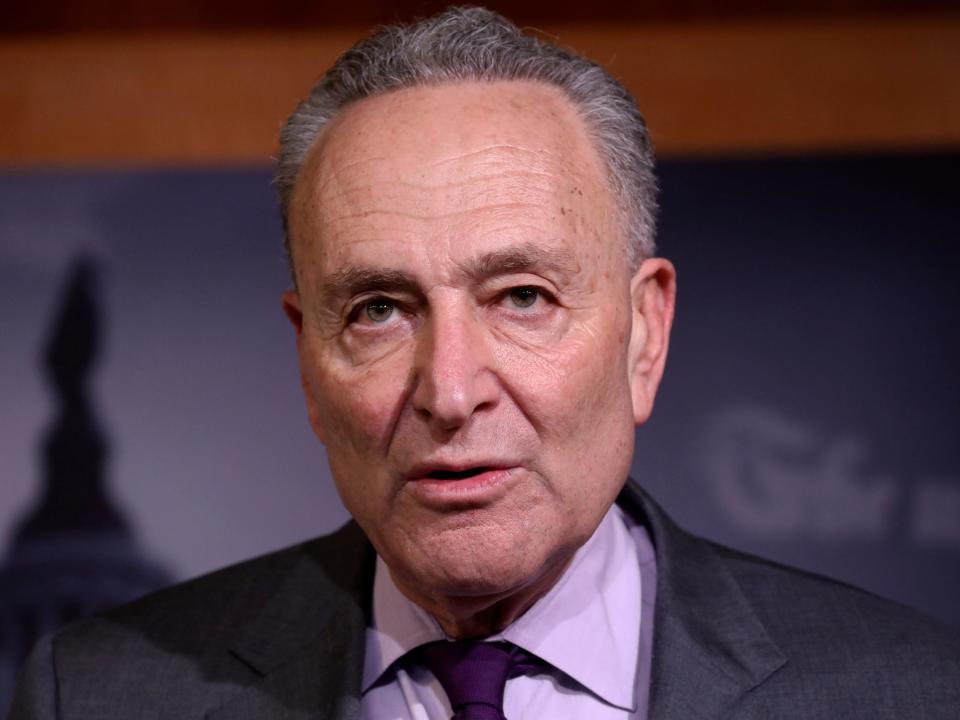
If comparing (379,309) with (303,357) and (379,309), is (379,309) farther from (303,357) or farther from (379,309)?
(303,357)

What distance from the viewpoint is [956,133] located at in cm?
279

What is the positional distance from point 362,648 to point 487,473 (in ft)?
1.36

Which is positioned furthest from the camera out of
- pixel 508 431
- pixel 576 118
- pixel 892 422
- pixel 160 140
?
pixel 160 140

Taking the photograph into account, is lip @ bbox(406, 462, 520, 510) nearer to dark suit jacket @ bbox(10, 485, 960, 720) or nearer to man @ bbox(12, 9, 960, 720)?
man @ bbox(12, 9, 960, 720)

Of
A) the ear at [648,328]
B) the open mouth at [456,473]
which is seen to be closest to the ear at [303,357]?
the open mouth at [456,473]

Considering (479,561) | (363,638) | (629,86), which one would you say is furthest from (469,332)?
(629,86)

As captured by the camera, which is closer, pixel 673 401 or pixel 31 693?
pixel 31 693

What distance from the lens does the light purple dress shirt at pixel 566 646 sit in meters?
1.97

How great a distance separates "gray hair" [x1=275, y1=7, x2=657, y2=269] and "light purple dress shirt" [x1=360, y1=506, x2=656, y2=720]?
490 millimetres

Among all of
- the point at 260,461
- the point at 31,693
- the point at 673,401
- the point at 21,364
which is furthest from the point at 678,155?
the point at 31,693

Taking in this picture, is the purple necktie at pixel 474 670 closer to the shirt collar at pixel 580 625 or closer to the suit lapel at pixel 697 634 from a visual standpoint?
the shirt collar at pixel 580 625

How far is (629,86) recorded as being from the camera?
9.37ft

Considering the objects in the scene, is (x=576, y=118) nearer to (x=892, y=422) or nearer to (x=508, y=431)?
(x=508, y=431)

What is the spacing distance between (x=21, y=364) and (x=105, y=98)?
0.60 metres
